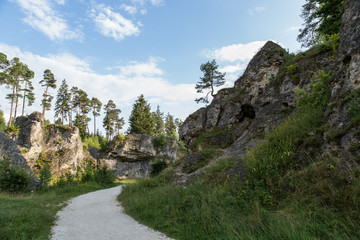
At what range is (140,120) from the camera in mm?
40688

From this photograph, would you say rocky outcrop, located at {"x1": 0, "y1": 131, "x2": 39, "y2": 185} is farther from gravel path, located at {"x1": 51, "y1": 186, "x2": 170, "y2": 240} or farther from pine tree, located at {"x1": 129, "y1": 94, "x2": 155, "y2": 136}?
pine tree, located at {"x1": 129, "y1": 94, "x2": 155, "y2": 136}

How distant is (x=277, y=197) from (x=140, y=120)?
125ft

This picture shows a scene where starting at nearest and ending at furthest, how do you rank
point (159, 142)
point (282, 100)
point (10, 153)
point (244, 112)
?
point (282, 100) → point (10, 153) → point (244, 112) → point (159, 142)

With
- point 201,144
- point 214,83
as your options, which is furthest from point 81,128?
point 201,144

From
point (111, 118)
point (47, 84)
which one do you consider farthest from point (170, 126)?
point (47, 84)

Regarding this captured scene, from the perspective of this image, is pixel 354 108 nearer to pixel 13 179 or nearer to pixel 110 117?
pixel 13 179

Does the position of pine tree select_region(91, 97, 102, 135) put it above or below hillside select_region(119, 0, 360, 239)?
above

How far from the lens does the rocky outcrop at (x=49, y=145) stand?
20.5m

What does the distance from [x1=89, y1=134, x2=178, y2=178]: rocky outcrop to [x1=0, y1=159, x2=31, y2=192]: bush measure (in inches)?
613

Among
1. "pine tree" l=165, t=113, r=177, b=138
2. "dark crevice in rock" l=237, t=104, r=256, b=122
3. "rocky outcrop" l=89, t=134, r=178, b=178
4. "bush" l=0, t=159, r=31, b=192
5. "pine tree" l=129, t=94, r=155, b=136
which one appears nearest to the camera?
"bush" l=0, t=159, r=31, b=192

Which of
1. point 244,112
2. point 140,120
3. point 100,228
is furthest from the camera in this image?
point 140,120

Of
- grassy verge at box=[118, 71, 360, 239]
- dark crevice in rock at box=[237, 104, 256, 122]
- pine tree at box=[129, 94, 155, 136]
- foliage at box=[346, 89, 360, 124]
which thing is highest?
pine tree at box=[129, 94, 155, 136]

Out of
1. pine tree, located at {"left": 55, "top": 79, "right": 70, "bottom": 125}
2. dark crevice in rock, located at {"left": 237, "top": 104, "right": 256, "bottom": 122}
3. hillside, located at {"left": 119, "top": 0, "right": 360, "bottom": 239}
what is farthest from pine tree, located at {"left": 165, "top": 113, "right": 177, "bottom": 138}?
hillside, located at {"left": 119, "top": 0, "right": 360, "bottom": 239}

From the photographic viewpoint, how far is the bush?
11.4 meters
